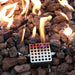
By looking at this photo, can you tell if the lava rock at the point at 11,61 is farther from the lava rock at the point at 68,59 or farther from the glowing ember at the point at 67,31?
the glowing ember at the point at 67,31

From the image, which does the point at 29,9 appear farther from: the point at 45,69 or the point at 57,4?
the point at 45,69

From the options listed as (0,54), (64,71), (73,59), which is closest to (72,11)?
(73,59)

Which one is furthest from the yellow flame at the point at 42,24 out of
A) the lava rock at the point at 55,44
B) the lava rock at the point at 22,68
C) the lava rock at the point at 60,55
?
the lava rock at the point at 22,68

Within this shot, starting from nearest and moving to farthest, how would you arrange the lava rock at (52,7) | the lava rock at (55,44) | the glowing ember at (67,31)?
the lava rock at (55,44)
the glowing ember at (67,31)
the lava rock at (52,7)

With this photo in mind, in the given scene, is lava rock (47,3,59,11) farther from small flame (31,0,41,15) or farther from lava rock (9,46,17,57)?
lava rock (9,46,17,57)

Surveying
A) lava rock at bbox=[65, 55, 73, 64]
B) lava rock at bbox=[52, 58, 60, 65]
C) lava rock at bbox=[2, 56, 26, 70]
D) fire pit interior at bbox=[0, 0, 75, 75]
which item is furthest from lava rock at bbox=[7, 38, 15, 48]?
lava rock at bbox=[65, 55, 73, 64]

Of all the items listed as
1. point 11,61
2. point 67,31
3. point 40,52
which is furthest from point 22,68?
point 67,31

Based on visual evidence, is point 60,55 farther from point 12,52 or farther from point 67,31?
point 12,52

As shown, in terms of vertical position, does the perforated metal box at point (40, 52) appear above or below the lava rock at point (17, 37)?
below
